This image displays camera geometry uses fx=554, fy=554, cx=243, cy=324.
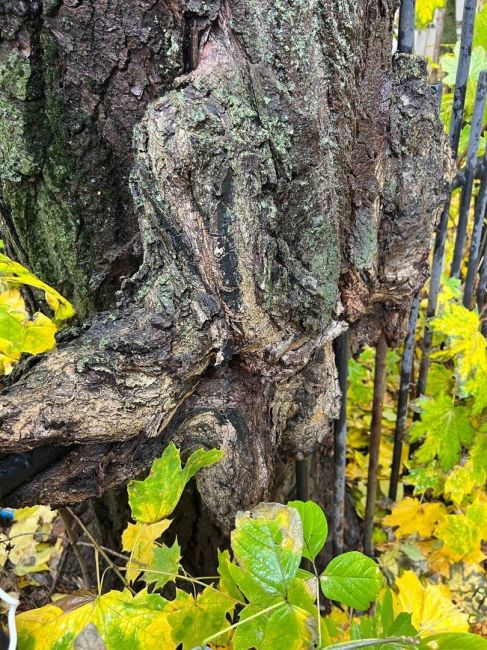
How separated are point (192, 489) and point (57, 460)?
616mm

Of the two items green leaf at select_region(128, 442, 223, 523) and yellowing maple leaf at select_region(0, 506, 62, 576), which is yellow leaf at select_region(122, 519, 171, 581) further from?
yellowing maple leaf at select_region(0, 506, 62, 576)

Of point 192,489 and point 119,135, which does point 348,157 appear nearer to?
point 119,135

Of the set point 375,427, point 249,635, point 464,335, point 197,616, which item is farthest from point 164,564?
point 464,335

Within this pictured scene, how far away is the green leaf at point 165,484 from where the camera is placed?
0.80 m

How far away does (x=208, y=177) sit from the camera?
82cm

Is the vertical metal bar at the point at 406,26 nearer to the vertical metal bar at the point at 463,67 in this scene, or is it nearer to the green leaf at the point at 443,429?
the vertical metal bar at the point at 463,67

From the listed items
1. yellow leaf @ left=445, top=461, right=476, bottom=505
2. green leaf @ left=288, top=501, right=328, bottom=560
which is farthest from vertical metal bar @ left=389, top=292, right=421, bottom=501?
→ green leaf @ left=288, top=501, right=328, bottom=560

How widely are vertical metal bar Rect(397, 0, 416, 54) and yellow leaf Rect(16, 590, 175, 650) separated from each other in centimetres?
108

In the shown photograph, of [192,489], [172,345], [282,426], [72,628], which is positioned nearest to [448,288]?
[282,426]

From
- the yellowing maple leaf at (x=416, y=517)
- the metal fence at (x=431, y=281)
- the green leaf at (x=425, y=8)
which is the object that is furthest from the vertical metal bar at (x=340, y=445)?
the green leaf at (x=425, y=8)

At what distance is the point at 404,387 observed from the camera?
1745 mm

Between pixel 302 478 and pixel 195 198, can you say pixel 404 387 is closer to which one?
pixel 302 478

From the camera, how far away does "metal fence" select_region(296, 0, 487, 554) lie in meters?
1.27

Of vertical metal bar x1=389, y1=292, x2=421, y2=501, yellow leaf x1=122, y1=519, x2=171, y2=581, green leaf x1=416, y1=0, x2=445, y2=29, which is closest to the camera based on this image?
yellow leaf x1=122, y1=519, x2=171, y2=581
